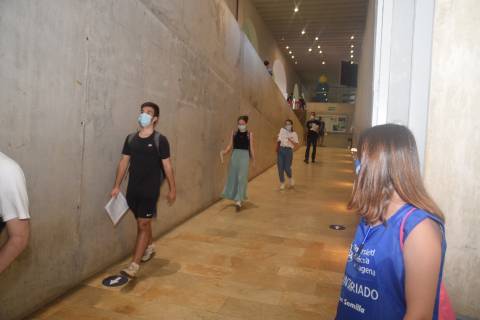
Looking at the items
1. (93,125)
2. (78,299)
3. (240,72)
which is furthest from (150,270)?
(240,72)

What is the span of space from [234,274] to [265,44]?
15.2 m

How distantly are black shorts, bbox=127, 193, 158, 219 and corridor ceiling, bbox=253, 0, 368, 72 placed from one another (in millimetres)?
12801

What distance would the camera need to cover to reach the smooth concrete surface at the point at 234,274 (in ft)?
9.05

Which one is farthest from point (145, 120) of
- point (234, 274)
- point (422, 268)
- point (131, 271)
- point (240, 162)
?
point (240, 162)

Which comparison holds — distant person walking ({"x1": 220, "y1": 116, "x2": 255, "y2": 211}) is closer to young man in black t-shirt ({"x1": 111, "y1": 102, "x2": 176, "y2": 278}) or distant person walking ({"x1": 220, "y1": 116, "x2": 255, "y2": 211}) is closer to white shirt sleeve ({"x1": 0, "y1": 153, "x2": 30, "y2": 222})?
young man in black t-shirt ({"x1": 111, "y1": 102, "x2": 176, "y2": 278})

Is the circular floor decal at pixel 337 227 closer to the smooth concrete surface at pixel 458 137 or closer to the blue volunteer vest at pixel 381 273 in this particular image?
the smooth concrete surface at pixel 458 137

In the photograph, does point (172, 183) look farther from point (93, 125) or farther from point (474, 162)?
point (474, 162)

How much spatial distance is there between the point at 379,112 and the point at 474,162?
2.25 ft

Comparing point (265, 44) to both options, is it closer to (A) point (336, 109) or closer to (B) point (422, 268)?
(A) point (336, 109)

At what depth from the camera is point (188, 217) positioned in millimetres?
5457

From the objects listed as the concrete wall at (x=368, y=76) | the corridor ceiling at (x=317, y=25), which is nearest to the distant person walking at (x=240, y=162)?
the concrete wall at (x=368, y=76)

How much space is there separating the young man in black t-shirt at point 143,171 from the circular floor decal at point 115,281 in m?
0.06

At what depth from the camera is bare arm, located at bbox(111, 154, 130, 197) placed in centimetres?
330

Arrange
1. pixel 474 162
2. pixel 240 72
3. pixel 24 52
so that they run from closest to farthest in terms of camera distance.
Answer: pixel 474 162, pixel 24 52, pixel 240 72
